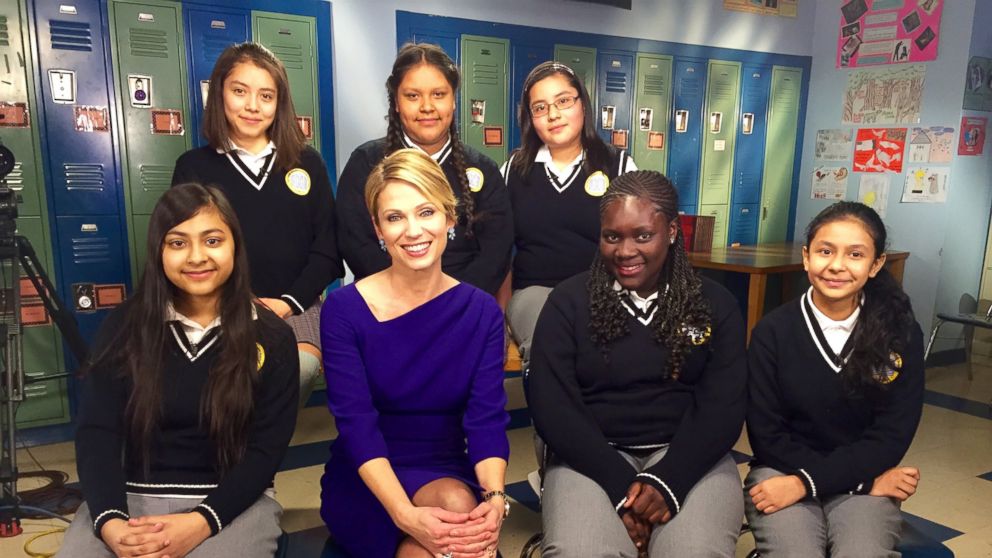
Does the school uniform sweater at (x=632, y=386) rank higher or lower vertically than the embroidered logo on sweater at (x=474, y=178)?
lower

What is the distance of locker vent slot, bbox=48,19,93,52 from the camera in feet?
9.77

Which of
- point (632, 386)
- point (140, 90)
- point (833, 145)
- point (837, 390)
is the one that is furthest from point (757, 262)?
point (140, 90)

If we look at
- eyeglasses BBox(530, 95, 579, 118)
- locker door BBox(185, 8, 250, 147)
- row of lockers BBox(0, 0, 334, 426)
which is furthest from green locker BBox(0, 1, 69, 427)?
Answer: eyeglasses BBox(530, 95, 579, 118)

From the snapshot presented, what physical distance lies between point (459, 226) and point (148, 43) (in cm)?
180

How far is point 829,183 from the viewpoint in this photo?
5.33m

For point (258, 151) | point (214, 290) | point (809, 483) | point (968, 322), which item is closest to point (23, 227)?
point (258, 151)

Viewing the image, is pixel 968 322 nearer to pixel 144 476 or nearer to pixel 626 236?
pixel 626 236

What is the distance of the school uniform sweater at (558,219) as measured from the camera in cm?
243

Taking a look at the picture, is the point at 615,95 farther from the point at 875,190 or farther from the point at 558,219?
the point at 558,219

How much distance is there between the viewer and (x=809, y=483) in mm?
1677

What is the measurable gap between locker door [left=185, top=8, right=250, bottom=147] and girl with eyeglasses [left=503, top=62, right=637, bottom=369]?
1.63m

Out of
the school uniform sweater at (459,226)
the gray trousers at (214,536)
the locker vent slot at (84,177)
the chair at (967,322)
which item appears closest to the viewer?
the gray trousers at (214,536)

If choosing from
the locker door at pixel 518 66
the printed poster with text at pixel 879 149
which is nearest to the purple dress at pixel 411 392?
the locker door at pixel 518 66

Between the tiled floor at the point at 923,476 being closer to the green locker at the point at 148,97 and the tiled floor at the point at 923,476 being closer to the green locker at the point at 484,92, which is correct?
the green locker at the point at 148,97
